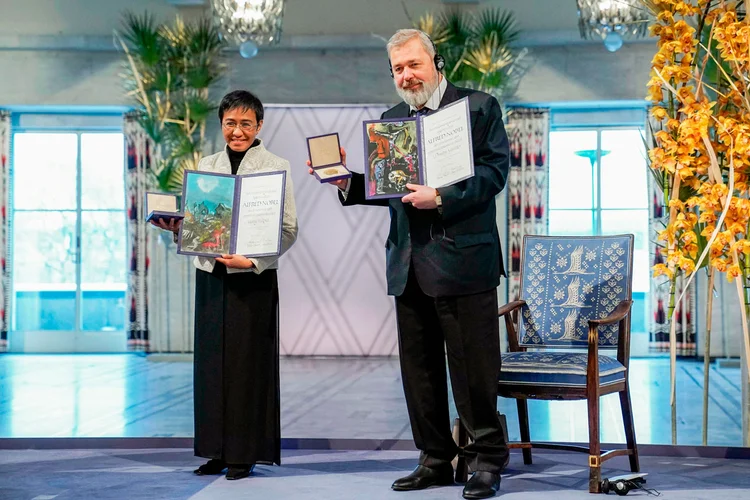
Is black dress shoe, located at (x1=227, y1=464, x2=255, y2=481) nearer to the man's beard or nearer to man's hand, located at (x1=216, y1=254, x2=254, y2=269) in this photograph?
man's hand, located at (x1=216, y1=254, x2=254, y2=269)

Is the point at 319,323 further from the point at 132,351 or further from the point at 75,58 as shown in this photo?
the point at 75,58

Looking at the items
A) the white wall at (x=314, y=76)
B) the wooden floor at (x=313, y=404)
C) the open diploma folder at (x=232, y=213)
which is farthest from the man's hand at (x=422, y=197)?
the white wall at (x=314, y=76)

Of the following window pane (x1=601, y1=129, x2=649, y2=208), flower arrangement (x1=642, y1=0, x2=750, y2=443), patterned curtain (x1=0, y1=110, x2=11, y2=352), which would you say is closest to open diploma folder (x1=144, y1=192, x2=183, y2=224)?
flower arrangement (x1=642, y1=0, x2=750, y2=443)

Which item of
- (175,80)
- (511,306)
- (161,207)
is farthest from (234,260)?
(175,80)

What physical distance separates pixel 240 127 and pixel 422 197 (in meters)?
0.92

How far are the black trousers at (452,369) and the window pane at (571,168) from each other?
6.82m

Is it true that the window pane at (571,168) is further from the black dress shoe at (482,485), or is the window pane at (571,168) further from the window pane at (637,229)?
the black dress shoe at (482,485)

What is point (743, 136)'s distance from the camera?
11.7 ft

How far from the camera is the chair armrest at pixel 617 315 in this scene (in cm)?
325

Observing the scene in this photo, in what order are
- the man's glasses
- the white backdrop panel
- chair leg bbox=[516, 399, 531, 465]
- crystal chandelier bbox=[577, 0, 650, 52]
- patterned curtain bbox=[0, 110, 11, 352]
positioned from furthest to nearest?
1. patterned curtain bbox=[0, 110, 11, 352]
2. the white backdrop panel
3. crystal chandelier bbox=[577, 0, 650, 52]
4. chair leg bbox=[516, 399, 531, 465]
5. the man's glasses

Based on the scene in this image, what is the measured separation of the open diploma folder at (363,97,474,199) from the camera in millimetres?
2955

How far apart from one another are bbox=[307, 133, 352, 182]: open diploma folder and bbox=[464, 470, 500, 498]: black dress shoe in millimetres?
1118

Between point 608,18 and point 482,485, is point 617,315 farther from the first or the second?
point 608,18

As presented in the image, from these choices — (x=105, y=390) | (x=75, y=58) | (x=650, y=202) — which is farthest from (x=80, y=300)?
(x=650, y=202)
